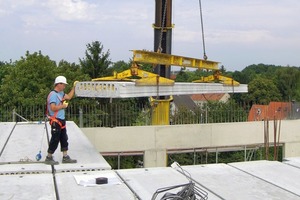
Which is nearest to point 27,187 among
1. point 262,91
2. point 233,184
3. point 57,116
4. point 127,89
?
point 57,116

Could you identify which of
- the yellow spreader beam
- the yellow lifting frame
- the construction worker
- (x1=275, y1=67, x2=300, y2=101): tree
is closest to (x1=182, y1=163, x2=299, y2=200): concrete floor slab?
the construction worker

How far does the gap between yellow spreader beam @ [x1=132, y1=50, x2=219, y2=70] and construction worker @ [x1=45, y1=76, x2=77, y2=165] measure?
12.1 feet

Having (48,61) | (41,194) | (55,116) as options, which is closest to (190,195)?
(41,194)

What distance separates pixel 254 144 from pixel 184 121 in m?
3.05

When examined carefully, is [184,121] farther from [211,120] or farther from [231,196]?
[231,196]

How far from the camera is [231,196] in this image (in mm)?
5074

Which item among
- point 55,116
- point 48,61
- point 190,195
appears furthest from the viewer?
point 48,61

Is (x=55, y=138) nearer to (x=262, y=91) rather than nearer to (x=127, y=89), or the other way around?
(x=127, y=89)

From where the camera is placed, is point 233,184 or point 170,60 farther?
point 170,60

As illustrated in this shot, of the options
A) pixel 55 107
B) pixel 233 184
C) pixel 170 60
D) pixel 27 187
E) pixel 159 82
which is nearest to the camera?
pixel 27 187

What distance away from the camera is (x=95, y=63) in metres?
43.4

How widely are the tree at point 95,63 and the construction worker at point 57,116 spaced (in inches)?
1429

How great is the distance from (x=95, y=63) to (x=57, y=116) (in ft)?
121

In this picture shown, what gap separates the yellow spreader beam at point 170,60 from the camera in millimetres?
10602
